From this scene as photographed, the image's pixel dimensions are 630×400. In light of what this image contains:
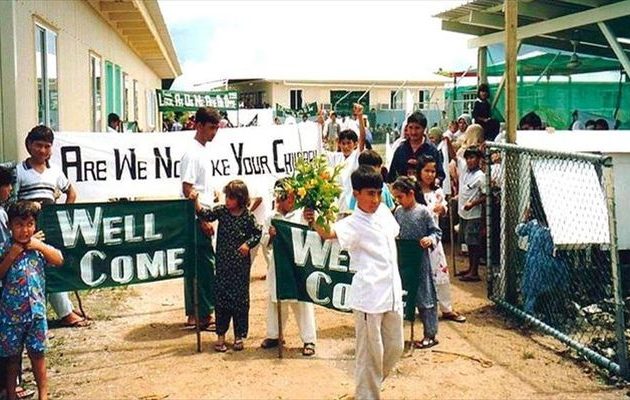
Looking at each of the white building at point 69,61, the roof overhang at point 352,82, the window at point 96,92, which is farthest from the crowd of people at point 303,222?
the roof overhang at point 352,82

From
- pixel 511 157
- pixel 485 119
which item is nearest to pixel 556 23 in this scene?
pixel 485 119

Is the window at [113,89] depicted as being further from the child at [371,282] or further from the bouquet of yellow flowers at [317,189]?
the child at [371,282]

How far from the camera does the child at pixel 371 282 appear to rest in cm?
449

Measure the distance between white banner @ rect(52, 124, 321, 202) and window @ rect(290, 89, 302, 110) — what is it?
33.0 m

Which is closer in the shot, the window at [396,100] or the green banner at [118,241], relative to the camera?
the green banner at [118,241]

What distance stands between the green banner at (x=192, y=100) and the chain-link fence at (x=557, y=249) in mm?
14019

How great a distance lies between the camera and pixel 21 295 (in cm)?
464

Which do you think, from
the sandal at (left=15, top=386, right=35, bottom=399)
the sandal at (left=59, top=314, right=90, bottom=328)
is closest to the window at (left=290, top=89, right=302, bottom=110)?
the sandal at (left=59, top=314, right=90, bottom=328)

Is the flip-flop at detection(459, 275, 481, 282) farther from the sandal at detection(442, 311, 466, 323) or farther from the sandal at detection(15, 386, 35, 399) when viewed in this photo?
the sandal at detection(15, 386, 35, 399)

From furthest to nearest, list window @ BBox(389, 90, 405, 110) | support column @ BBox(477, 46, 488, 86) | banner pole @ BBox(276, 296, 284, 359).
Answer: window @ BBox(389, 90, 405, 110) < support column @ BBox(477, 46, 488, 86) < banner pole @ BBox(276, 296, 284, 359)

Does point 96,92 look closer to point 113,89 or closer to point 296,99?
point 113,89

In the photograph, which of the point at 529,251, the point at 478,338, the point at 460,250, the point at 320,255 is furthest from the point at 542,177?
the point at 460,250

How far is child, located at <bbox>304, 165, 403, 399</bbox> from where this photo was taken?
4488 millimetres

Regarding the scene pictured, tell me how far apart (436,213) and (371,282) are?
2231 mm
